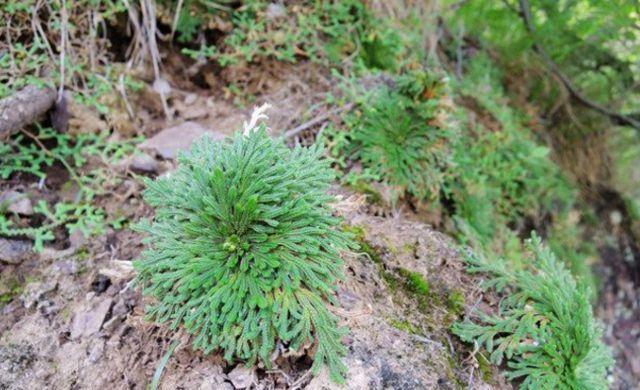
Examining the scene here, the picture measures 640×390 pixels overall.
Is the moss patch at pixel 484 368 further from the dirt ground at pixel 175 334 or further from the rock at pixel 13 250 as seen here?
the rock at pixel 13 250

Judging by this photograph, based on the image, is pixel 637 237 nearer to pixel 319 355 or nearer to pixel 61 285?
pixel 319 355

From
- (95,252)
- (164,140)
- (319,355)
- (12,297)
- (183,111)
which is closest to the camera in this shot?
(319,355)

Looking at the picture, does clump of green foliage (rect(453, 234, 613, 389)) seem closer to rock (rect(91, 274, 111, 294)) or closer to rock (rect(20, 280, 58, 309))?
rock (rect(91, 274, 111, 294))

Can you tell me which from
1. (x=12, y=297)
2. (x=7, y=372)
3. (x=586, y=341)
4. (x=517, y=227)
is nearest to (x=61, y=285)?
(x=12, y=297)

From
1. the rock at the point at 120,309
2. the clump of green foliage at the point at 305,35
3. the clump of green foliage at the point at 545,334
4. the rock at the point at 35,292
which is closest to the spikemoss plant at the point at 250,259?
→ the rock at the point at 120,309

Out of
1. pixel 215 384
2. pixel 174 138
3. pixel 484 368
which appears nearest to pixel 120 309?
pixel 215 384

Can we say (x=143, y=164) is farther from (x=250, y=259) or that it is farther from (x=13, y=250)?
(x=250, y=259)
